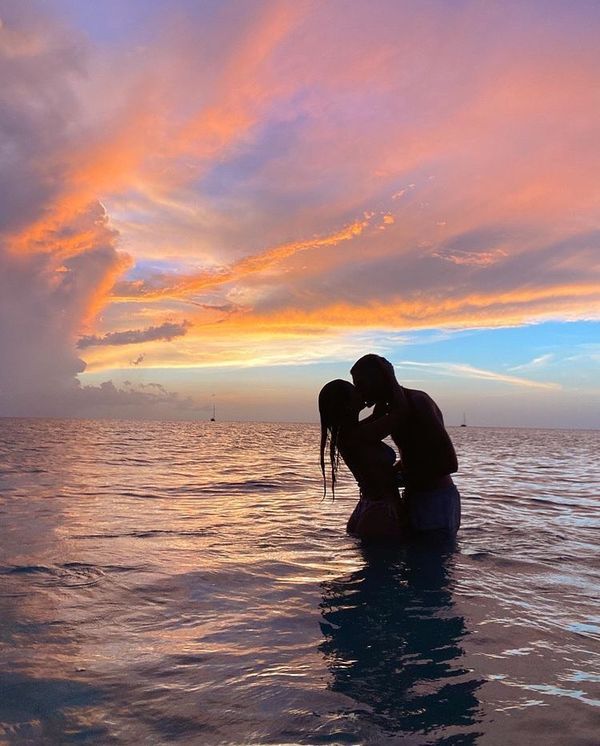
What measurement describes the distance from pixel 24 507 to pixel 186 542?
453cm

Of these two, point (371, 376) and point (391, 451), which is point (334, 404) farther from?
point (391, 451)

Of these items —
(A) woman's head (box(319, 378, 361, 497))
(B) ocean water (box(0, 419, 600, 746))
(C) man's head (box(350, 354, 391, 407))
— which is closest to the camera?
(B) ocean water (box(0, 419, 600, 746))

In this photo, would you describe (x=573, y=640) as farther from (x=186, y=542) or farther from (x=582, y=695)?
(x=186, y=542)

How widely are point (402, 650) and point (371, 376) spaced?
3144 mm

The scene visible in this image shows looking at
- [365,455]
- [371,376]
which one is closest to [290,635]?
[365,455]

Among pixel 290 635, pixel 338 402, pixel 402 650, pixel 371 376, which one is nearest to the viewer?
pixel 402 650

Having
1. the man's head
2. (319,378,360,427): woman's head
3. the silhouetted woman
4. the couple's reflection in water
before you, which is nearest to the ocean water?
the couple's reflection in water

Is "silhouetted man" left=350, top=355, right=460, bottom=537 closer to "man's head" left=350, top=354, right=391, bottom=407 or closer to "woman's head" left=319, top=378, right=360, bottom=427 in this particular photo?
"man's head" left=350, top=354, right=391, bottom=407

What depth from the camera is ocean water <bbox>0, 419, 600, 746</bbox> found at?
3.13m

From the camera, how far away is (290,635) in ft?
14.5

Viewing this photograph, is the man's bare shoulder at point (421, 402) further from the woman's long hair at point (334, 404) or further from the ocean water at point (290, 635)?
the ocean water at point (290, 635)

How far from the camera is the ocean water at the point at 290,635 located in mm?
3127

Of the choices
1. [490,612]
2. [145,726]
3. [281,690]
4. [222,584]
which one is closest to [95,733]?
[145,726]

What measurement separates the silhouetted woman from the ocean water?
1.16ft
